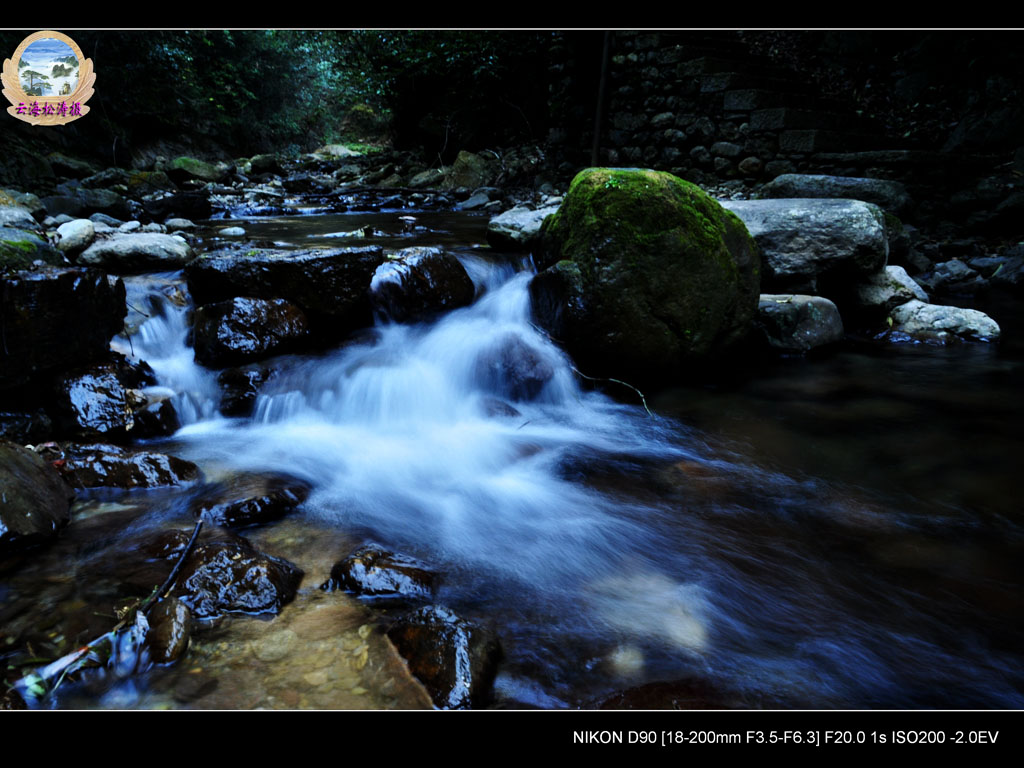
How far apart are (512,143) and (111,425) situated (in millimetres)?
12919

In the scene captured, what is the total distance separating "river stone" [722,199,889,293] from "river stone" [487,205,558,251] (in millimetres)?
2273

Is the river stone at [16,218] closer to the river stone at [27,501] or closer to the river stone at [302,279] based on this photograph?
the river stone at [302,279]

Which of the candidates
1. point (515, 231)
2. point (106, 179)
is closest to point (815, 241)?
point (515, 231)

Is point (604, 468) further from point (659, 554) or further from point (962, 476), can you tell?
point (962, 476)

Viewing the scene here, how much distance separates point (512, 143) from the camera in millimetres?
14516

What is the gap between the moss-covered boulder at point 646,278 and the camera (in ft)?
15.0

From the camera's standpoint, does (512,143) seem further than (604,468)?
Yes

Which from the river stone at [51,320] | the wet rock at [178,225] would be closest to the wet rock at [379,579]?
the river stone at [51,320]

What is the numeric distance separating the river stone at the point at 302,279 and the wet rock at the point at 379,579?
2.94 meters

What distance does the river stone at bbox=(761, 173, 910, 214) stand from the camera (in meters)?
7.75

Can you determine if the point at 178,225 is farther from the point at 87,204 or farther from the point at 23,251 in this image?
the point at 23,251

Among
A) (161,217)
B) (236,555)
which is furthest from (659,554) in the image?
(161,217)

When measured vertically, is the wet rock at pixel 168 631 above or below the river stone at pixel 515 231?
below

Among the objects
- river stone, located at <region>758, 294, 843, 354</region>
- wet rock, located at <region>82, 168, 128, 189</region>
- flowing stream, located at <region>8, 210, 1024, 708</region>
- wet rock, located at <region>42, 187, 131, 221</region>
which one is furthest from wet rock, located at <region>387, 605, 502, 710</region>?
wet rock, located at <region>82, 168, 128, 189</region>
